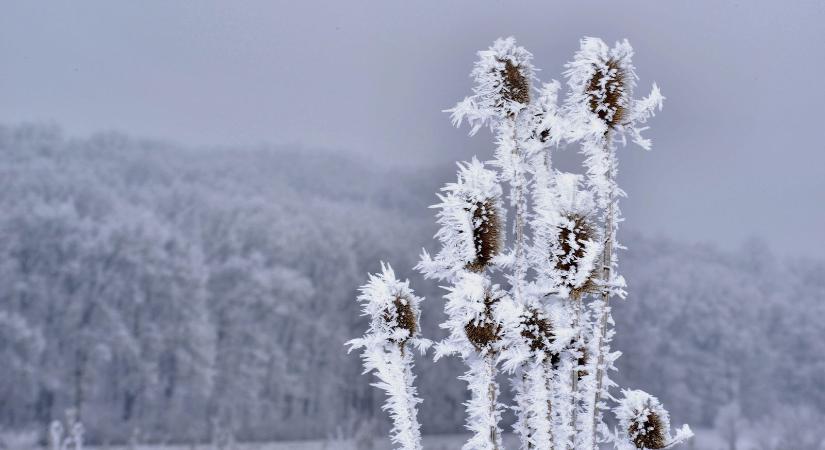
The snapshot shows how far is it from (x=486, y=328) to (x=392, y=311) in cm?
19

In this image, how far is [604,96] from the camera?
4.66 ft

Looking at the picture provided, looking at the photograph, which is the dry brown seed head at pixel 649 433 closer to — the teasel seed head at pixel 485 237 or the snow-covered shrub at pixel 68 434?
the teasel seed head at pixel 485 237

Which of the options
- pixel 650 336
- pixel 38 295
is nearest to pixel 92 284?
pixel 38 295

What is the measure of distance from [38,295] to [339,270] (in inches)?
154

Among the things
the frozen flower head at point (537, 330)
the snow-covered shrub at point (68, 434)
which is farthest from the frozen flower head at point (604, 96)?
the snow-covered shrub at point (68, 434)

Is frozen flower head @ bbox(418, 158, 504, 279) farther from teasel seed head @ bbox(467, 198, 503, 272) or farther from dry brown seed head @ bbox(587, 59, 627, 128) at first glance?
dry brown seed head @ bbox(587, 59, 627, 128)

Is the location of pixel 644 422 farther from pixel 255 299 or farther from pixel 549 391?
pixel 255 299

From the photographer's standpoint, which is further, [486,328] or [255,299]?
[255,299]

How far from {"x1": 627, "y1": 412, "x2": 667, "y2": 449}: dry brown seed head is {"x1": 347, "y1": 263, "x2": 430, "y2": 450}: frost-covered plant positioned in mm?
384

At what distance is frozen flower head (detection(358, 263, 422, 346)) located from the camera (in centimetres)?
140

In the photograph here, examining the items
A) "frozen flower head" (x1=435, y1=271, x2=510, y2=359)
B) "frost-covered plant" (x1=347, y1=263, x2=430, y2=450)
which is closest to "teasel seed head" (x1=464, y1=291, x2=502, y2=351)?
"frozen flower head" (x1=435, y1=271, x2=510, y2=359)

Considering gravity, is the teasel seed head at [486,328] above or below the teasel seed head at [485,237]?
below

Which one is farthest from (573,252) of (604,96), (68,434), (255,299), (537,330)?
(255,299)

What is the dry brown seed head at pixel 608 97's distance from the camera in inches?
55.9
